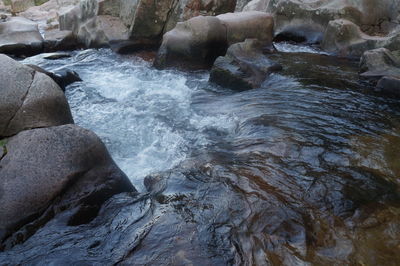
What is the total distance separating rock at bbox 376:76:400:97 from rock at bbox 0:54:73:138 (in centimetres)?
583

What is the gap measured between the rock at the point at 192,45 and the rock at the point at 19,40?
5.38m

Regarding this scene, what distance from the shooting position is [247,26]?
10.4 meters

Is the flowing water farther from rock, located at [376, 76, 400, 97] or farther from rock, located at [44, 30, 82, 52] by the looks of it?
rock, located at [44, 30, 82, 52]

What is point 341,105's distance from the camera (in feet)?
20.6

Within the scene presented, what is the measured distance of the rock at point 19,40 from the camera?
1171 centimetres

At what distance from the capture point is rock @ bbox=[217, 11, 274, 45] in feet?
33.0

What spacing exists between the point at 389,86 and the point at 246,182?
15.0ft

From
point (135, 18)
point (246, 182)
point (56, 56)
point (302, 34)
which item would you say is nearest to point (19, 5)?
point (56, 56)

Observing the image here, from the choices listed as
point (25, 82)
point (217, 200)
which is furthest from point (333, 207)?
point (25, 82)

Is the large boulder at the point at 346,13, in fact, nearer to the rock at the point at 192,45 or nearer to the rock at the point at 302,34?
the rock at the point at 302,34

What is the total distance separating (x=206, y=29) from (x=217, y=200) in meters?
6.48

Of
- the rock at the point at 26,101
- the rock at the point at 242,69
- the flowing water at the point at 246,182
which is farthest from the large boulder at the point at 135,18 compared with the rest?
the rock at the point at 26,101

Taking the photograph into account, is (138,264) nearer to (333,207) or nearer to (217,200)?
(217,200)

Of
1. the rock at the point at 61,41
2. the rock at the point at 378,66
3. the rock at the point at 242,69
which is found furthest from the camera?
the rock at the point at 61,41
